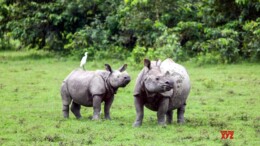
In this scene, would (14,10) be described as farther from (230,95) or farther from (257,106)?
(257,106)

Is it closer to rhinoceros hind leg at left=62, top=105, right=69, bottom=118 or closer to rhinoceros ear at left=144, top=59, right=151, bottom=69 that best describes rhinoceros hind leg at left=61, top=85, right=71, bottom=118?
rhinoceros hind leg at left=62, top=105, right=69, bottom=118

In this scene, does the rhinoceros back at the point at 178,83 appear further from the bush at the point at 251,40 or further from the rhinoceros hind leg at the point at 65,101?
the bush at the point at 251,40

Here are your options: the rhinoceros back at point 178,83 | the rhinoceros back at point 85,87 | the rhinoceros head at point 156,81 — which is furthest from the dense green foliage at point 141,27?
the rhinoceros head at point 156,81

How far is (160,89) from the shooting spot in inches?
390

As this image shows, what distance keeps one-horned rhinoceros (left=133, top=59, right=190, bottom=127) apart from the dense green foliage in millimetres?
7388

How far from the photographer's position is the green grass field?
9.36 meters

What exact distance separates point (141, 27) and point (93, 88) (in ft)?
32.8

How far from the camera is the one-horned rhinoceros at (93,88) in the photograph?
10.9 m

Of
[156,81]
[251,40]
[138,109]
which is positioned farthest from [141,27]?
[156,81]

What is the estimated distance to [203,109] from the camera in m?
12.4

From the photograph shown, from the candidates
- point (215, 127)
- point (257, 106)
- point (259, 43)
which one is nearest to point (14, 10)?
point (259, 43)

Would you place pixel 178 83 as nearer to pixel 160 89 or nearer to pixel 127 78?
pixel 160 89

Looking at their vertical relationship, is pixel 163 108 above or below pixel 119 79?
below

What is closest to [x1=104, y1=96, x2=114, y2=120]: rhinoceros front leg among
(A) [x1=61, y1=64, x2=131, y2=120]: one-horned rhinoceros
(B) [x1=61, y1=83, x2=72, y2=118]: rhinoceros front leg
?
(A) [x1=61, y1=64, x2=131, y2=120]: one-horned rhinoceros
